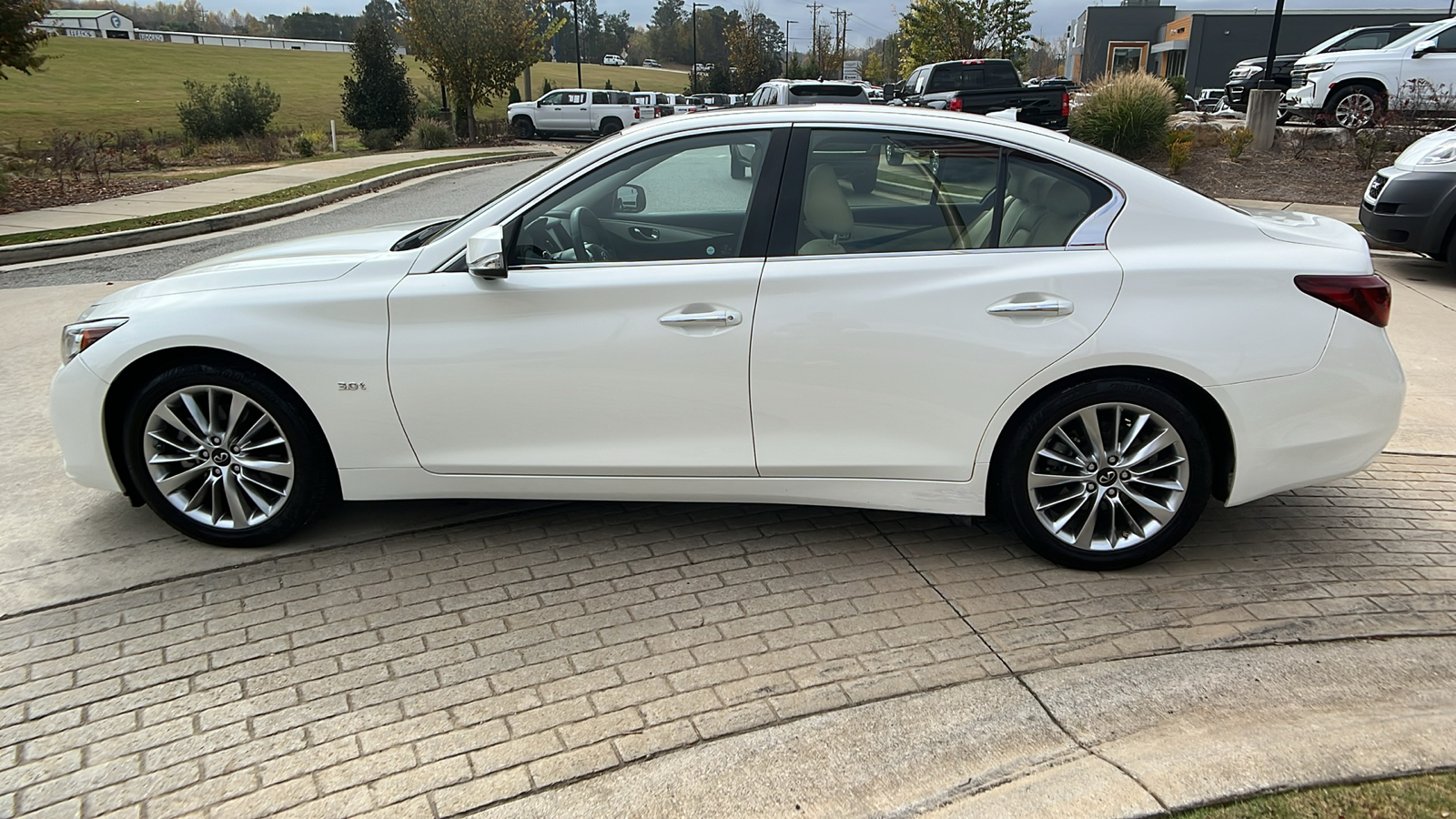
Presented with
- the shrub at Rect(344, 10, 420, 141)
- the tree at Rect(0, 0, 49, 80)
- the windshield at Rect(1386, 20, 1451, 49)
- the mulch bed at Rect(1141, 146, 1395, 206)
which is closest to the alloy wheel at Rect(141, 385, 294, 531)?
the mulch bed at Rect(1141, 146, 1395, 206)

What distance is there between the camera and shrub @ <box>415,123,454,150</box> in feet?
99.7

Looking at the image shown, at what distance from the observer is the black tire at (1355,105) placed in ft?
55.4

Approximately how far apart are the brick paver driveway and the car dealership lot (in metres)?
0.01

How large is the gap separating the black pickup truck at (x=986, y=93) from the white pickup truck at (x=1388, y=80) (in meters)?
4.42

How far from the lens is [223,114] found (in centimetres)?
2898

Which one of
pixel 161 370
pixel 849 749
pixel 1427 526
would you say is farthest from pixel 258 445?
pixel 1427 526

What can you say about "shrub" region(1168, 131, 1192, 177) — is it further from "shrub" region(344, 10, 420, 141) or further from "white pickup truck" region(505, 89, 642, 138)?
"shrub" region(344, 10, 420, 141)

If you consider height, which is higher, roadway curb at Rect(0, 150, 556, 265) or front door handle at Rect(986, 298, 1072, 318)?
front door handle at Rect(986, 298, 1072, 318)

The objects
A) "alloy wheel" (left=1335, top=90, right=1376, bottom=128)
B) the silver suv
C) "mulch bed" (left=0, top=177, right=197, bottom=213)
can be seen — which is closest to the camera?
"mulch bed" (left=0, top=177, right=197, bottom=213)

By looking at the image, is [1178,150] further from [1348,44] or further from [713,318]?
[713,318]

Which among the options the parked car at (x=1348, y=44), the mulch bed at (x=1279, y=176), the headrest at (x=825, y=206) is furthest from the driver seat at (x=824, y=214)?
the parked car at (x=1348, y=44)

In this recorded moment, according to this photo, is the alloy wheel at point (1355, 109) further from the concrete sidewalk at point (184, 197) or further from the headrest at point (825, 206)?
the concrete sidewalk at point (184, 197)

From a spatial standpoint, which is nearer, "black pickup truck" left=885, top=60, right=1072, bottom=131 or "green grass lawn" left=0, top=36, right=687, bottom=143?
"black pickup truck" left=885, top=60, right=1072, bottom=131

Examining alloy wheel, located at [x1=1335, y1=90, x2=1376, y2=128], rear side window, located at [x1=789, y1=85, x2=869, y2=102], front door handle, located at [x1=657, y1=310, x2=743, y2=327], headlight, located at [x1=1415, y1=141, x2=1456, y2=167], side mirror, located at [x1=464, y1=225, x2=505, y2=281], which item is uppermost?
rear side window, located at [x1=789, y1=85, x2=869, y2=102]
